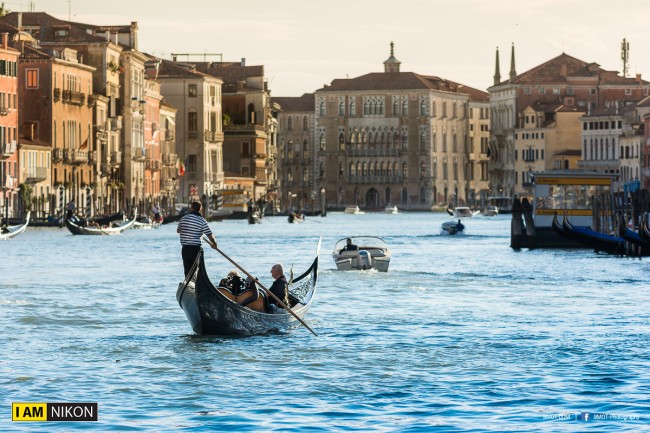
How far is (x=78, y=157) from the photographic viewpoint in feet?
258

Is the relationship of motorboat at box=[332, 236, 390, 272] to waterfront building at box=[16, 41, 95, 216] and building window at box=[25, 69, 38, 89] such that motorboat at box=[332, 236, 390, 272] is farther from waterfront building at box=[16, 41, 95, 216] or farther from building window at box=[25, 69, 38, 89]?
building window at box=[25, 69, 38, 89]

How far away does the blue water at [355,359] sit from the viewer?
51.0 feet

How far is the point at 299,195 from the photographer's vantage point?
6004 inches

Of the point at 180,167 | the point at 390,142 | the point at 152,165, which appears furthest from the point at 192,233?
the point at 390,142

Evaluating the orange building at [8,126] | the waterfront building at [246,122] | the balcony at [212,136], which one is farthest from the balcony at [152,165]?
the orange building at [8,126]

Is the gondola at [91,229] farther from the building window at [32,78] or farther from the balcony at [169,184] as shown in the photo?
the balcony at [169,184]

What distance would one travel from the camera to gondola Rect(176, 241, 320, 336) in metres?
19.9

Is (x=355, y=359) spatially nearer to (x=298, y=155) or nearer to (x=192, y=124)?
(x=192, y=124)

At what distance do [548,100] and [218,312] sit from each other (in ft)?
441

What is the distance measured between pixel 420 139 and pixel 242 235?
273 feet

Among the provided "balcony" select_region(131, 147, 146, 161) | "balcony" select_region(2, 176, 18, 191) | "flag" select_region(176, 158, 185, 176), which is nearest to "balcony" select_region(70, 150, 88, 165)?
"balcony" select_region(2, 176, 18, 191)

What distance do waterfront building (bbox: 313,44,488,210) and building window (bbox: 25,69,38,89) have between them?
248ft

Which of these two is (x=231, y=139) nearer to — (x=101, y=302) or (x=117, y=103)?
(x=117, y=103)

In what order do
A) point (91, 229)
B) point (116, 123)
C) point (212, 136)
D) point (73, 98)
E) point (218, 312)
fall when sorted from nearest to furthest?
point (218, 312) → point (91, 229) → point (73, 98) → point (116, 123) → point (212, 136)
